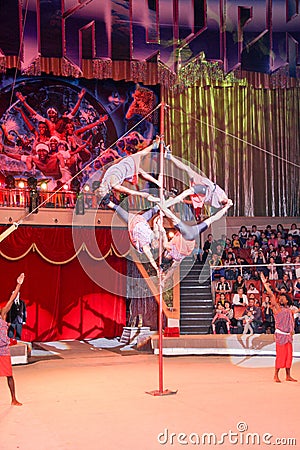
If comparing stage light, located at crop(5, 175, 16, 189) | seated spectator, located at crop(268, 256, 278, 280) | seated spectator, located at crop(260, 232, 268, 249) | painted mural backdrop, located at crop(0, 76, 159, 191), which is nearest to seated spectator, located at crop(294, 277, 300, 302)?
seated spectator, located at crop(268, 256, 278, 280)

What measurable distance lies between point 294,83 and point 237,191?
3.92 meters

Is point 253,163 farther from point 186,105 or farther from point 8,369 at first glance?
point 8,369

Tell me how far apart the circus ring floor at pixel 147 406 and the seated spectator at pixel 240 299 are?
→ 5.69ft

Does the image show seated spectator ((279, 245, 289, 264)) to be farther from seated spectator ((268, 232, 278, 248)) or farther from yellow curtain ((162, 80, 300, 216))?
yellow curtain ((162, 80, 300, 216))

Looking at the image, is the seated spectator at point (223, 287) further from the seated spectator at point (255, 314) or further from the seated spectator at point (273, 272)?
the seated spectator at point (273, 272)

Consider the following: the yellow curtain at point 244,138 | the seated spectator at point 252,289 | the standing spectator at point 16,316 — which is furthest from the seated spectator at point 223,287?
the yellow curtain at point 244,138

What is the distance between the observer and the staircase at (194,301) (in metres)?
16.8

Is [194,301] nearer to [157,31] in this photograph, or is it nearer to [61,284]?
[61,284]

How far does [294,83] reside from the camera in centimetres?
2216

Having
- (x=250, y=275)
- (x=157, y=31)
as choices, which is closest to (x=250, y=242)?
(x=250, y=275)

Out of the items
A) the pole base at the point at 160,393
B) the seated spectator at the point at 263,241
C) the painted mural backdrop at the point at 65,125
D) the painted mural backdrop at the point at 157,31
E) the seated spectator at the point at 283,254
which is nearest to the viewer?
the pole base at the point at 160,393

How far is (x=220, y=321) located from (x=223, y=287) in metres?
1.03

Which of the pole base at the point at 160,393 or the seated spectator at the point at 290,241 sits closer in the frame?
the pole base at the point at 160,393

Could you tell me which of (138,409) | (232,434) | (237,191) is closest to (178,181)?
(237,191)
